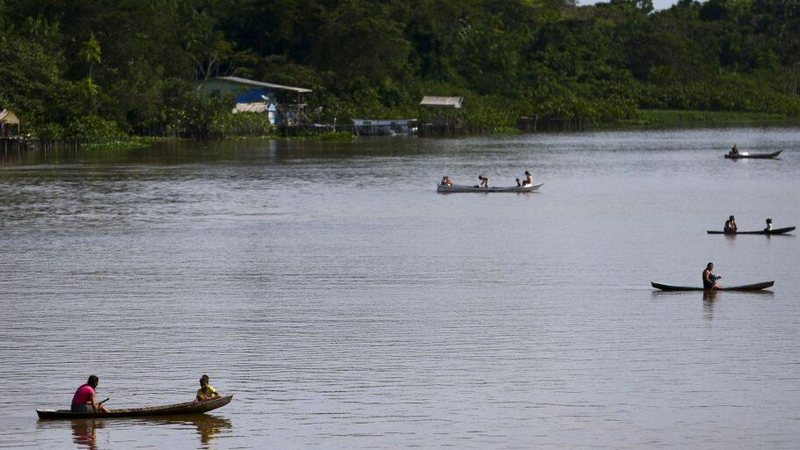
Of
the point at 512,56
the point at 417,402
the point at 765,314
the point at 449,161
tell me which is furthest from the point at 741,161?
the point at 417,402

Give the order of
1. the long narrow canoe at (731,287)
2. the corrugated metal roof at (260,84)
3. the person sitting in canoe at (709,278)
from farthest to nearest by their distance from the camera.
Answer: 1. the corrugated metal roof at (260,84)
2. the long narrow canoe at (731,287)
3. the person sitting in canoe at (709,278)

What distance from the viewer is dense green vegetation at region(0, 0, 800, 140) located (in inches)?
3152

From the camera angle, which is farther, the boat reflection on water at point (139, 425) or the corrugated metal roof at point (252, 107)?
the corrugated metal roof at point (252, 107)

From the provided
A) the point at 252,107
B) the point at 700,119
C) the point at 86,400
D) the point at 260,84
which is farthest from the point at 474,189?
the point at 700,119

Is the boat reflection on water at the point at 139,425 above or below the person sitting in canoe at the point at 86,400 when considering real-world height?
below

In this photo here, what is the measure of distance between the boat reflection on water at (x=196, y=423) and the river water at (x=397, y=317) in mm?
46

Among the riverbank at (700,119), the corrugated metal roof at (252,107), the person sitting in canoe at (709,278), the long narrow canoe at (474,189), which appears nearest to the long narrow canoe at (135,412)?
the person sitting in canoe at (709,278)

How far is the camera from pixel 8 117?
7306 cm

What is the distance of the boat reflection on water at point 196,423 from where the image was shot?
68.1 feet

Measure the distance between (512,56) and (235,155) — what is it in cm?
4045

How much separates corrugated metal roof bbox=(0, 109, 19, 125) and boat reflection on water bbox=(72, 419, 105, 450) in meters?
54.5

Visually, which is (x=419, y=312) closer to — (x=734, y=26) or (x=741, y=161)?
(x=741, y=161)

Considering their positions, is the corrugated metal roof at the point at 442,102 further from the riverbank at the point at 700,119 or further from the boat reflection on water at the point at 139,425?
the boat reflection on water at the point at 139,425

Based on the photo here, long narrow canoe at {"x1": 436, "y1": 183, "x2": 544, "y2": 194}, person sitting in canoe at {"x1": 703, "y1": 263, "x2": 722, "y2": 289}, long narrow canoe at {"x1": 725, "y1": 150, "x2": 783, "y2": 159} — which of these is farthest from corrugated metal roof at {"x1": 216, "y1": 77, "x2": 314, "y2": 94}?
person sitting in canoe at {"x1": 703, "y1": 263, "x2": 722, "y2": 289}
